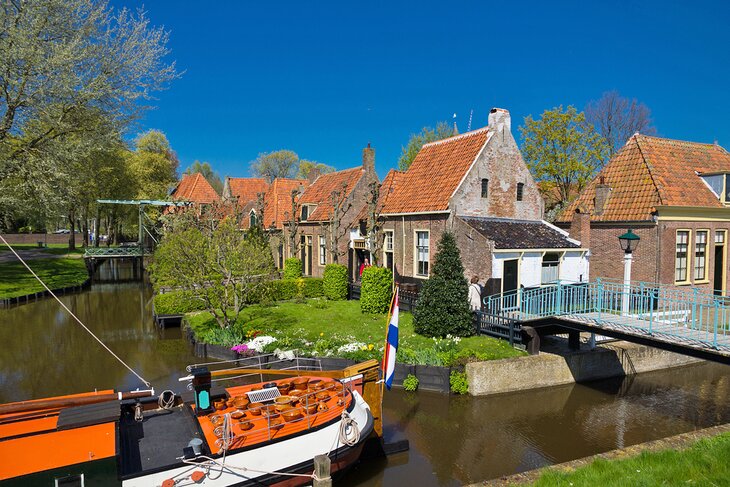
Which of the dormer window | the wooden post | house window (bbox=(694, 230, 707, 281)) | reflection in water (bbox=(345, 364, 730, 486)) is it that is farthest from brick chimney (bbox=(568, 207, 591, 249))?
the wooden post

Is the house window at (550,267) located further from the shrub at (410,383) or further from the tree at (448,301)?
the shrub at (410,383)

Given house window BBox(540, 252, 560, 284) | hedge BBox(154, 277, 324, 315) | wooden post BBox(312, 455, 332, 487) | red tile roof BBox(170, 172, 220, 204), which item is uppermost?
red tile roof BBox(170, 172, 220, 204)

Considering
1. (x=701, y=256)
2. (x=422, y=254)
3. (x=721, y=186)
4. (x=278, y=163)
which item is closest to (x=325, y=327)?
(x=422, y=254)

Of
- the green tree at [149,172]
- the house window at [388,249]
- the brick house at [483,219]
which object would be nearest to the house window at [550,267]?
the brick house at [483,219]

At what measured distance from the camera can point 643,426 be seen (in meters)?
11.8

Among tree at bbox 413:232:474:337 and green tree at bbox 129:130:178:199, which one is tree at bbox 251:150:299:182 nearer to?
green tree at bbox 129:130:178:199

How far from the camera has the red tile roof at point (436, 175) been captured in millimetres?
22359

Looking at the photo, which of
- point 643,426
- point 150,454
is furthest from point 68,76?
point 643,426

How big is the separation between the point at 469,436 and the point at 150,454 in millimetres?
6926

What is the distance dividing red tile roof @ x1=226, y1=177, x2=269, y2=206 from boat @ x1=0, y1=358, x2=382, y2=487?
3545 cm

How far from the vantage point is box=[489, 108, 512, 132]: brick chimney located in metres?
22.6

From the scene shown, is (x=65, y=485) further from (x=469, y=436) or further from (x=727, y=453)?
(x=727, y=453)

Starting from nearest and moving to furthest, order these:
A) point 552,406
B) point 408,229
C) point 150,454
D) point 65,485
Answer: point 65,485
point 150,454
point 552,406
point 408,229

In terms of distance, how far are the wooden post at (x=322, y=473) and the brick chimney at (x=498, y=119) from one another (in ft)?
61.3
